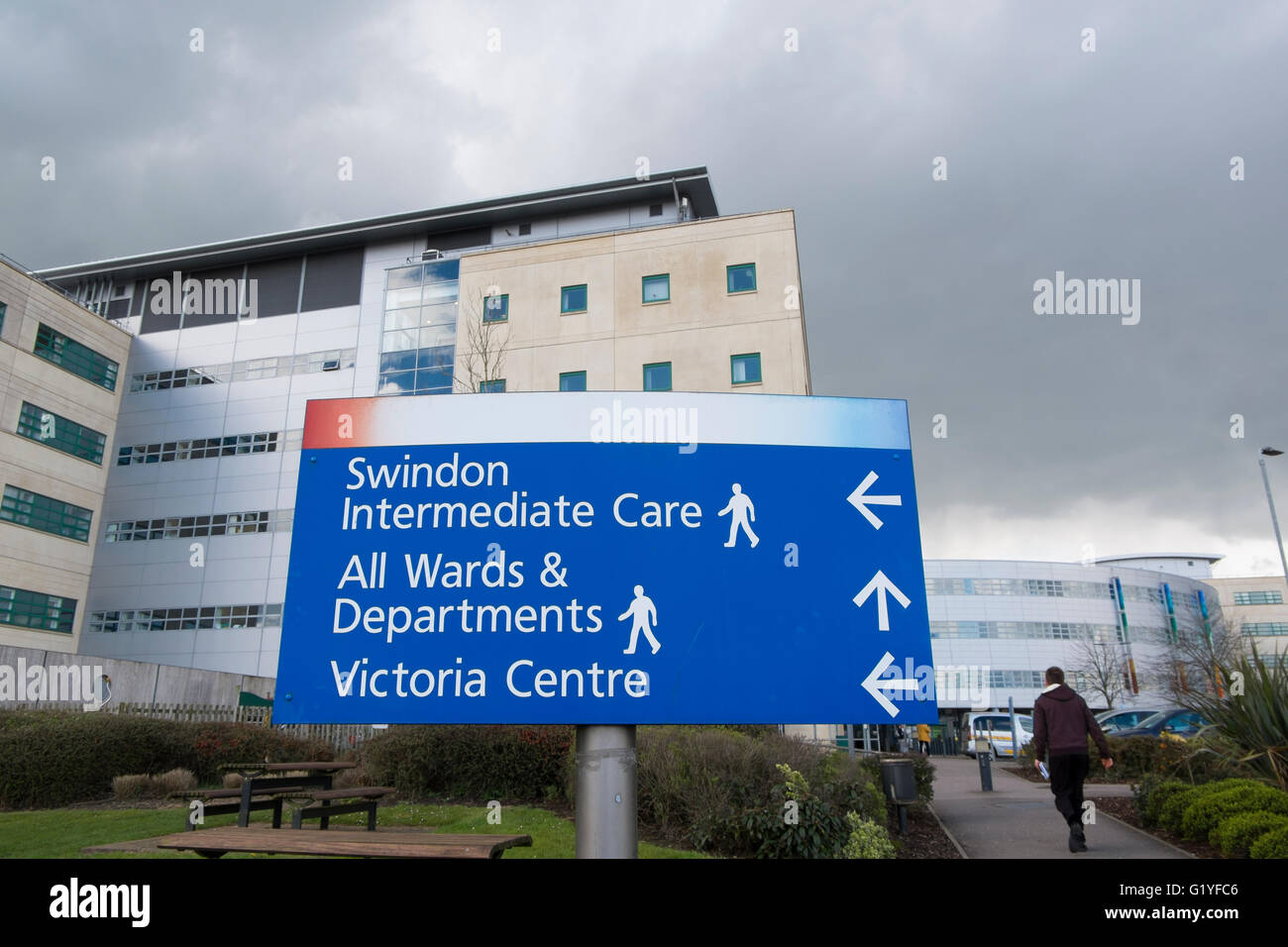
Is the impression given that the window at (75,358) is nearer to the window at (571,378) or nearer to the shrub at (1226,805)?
the window at (571,378)

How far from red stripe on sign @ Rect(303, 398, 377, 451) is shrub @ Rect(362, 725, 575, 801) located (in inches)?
414

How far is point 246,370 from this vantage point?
132 ft

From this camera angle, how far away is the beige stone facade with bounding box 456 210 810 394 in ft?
104

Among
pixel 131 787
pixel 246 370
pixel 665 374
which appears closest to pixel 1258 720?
pixel 131 787

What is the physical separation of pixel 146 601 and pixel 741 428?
42.5 metres

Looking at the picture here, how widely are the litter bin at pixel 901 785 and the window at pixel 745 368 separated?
21316mm

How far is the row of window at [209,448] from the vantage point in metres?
38.4

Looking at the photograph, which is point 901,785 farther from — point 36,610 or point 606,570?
point 36,610

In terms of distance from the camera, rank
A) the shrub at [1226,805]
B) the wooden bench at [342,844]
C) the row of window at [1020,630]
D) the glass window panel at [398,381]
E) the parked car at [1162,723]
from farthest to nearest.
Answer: the row of window at [1020,630]
the glass window panel at [398,381]
the parked car at [1162,723]
the shrub at [1226,805]
the wooden bench at [342,844]

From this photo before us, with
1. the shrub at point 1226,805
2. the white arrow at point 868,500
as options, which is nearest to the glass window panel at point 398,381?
the shrub at point 1226,805

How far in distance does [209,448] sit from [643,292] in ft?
73.7

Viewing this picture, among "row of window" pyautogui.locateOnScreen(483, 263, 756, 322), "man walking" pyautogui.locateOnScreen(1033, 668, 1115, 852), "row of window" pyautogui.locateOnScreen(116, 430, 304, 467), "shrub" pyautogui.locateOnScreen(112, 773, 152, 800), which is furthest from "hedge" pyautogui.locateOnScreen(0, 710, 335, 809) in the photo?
"row of window" pyautogui.locateOnScreen(116, 430, 304, 467)
